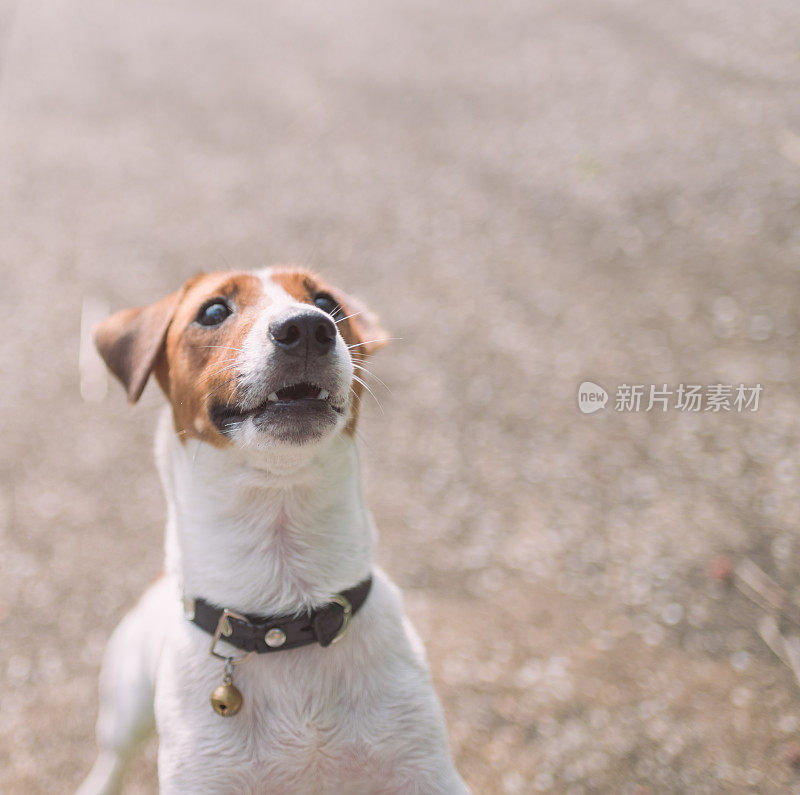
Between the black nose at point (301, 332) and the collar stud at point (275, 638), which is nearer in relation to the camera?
the black nose at point (301, 332)

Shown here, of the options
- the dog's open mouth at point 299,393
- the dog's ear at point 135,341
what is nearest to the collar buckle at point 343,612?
the dog's open mouth at point 299,393

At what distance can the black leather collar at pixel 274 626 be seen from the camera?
229cm

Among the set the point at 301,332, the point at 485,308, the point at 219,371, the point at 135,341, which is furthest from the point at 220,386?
the point at 485,308

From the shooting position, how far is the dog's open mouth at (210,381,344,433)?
2197mm

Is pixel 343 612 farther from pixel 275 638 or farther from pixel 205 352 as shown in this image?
pixel 205 352

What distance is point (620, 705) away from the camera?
11.4 feet

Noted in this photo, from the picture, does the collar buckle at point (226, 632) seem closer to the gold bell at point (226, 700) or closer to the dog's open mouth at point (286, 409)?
the gold bell at point (226, 700)

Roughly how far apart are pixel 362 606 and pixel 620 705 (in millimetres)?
1676

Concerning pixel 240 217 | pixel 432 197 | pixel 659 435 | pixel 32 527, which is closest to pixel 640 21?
pixel 432 197

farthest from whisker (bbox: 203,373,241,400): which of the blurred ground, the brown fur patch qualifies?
the blurred ground

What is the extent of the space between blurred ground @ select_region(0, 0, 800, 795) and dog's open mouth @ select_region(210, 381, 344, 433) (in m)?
2.01

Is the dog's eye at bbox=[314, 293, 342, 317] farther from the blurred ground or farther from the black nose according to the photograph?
the blurred ground

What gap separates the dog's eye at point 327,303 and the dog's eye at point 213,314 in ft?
1.07

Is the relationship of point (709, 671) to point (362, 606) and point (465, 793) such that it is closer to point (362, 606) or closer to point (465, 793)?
point (465, 793)
